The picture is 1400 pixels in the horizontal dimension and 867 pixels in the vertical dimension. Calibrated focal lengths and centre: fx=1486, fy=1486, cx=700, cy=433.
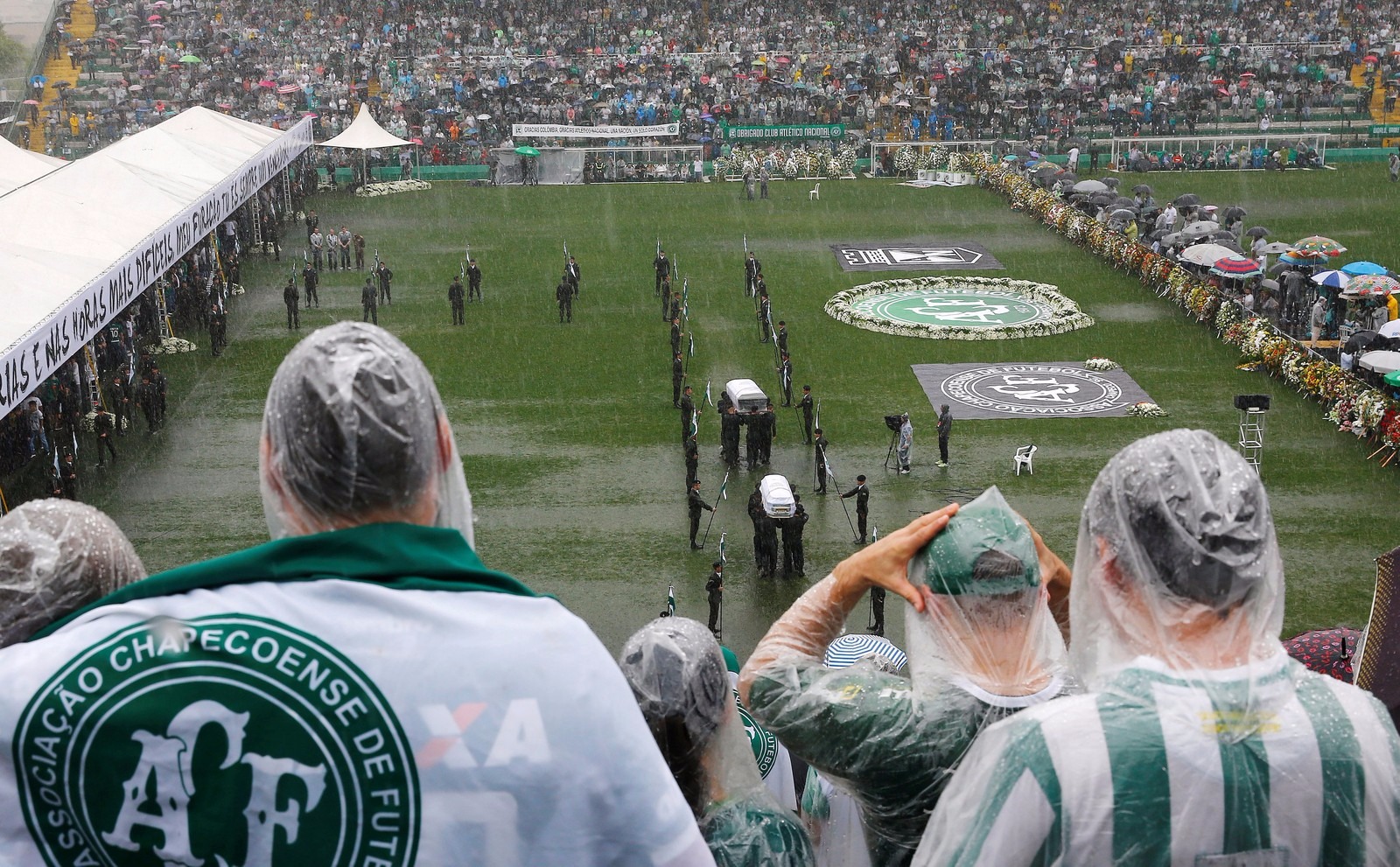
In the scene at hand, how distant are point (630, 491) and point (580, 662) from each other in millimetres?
17533

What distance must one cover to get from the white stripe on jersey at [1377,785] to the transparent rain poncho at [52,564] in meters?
2.34

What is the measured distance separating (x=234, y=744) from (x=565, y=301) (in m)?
27.1

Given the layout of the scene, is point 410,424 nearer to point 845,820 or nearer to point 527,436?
point 845,820

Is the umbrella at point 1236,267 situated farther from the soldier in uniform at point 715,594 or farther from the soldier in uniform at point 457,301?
the soldier in uniform at point 715,594

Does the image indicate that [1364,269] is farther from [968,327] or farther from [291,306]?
[291,306]

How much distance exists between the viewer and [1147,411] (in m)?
22.9

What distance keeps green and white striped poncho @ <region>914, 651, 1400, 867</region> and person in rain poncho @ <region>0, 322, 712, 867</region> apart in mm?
626

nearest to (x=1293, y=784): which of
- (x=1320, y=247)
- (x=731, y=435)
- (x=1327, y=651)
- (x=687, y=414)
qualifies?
(x=1327, y=651)

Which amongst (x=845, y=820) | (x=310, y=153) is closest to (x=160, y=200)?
(x=310, y=153)

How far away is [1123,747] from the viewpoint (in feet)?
8.43

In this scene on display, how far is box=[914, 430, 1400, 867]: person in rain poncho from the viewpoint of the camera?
2574 mm

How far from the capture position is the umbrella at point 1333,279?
26125mm

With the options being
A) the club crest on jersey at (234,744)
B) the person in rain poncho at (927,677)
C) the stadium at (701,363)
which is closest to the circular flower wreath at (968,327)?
the stadium at (701,363)

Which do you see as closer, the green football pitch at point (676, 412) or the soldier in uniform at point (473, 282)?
the green football pitch at point (676, 412)
